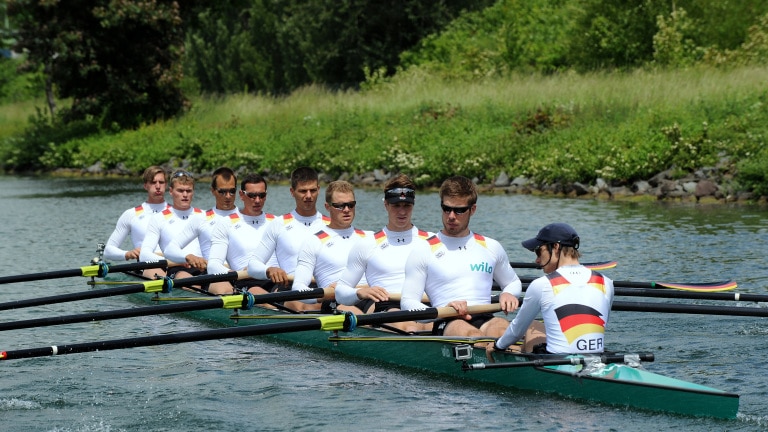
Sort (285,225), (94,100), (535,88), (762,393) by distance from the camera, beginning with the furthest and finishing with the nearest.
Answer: (94,100)
(535,88)
(285,225)
(762,393)

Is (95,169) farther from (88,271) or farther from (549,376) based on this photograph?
(549,376)

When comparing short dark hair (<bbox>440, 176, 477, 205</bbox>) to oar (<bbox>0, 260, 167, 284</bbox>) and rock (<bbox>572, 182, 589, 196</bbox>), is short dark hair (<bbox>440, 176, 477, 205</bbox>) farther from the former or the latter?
rock (<bbox>572, 182, 589, 196</bbox>)

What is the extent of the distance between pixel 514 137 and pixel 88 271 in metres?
16.6

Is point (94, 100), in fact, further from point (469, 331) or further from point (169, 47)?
point (469, 331)

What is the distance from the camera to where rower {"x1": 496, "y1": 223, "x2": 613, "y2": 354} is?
28.1ft

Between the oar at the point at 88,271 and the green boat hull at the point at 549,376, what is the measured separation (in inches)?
144

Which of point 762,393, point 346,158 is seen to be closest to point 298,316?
point 762,393

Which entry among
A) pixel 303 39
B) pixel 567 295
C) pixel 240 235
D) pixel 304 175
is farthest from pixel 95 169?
pixel 567 295

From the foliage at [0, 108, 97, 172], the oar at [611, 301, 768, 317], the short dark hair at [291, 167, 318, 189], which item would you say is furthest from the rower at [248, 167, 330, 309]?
the foliage at [0, 108, 97, 172]

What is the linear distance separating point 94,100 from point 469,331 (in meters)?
36.4

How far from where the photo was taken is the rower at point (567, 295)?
8.55m

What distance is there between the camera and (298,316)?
37.8 ft

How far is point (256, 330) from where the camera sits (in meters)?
9.63

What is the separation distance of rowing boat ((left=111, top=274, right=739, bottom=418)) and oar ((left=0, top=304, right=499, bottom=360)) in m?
0.33
